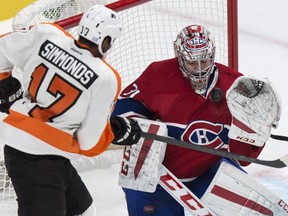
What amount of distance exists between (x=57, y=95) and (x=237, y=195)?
0.76 meters

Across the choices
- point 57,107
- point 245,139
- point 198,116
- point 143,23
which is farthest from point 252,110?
point 143,23

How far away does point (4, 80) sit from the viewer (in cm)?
311

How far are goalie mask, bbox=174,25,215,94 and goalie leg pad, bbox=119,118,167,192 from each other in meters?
0.19

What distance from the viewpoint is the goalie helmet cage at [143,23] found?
371cm

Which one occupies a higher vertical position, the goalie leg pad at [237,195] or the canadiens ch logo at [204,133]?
the canadiens ch logo at [204,133]

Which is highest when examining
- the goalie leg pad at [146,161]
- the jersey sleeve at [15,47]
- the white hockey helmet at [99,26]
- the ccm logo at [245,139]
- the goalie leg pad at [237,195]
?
the white hockey helmet at [99,26]

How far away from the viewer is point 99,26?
285cm

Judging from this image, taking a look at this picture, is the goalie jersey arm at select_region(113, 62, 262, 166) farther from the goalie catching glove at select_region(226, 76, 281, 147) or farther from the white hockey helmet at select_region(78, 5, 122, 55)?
the white hockey helmet at select_region(78, 5, 122, 55)

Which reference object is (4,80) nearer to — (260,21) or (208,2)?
(208,2)

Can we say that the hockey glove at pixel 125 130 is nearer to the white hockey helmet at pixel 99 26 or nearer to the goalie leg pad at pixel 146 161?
the goalie leg pad at pixel 146 161

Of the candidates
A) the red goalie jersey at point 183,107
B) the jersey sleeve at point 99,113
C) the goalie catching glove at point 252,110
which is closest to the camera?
the jersey sleeve at point 99,113

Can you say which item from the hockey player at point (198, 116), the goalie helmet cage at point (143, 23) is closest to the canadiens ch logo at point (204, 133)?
the hockey player at point (198, 116)

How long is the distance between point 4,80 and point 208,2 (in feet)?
5.09

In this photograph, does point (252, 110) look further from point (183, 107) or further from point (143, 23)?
point (143, 23)
